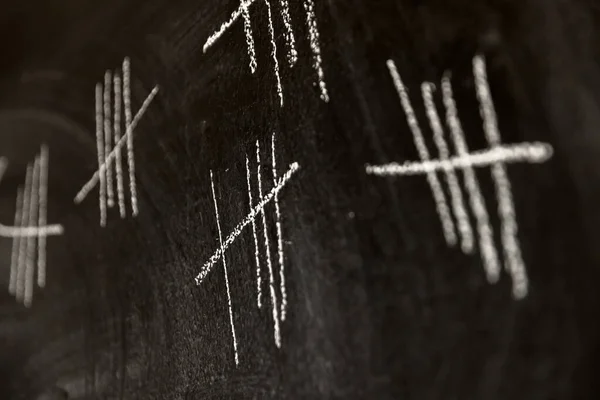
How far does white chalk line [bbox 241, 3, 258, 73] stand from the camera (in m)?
0.43

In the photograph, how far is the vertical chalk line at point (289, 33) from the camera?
1.26 feet

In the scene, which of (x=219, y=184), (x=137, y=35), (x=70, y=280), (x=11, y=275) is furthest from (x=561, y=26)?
(x=11, y=275)

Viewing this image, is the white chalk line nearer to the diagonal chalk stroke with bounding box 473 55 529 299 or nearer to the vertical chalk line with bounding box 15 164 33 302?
the diagonal chalk stroke with bounding box 473 55 529 299

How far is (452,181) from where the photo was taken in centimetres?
27

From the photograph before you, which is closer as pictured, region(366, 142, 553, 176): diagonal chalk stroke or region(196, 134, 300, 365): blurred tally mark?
region(366, 142, 553, 176): diagonal chalk stroke

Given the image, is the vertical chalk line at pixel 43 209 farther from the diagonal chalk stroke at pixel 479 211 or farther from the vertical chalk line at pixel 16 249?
the diagonal chalk stroke at pixel 479 211

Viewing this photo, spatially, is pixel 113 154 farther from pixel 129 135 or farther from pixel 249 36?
pixel 249 36

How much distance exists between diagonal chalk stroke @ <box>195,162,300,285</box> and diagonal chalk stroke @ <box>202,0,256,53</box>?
12 cm

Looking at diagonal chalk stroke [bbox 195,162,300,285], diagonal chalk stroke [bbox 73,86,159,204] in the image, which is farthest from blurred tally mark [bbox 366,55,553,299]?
diagonal chalk stroke [bbox 73,86,159,204]

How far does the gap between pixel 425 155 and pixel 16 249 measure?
57 cm

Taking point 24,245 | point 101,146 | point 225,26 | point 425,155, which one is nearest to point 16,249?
point 24,245

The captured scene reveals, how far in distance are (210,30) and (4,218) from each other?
392 mm

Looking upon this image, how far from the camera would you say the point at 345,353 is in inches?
12.8

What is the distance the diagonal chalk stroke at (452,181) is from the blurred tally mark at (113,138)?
1.05 ft
